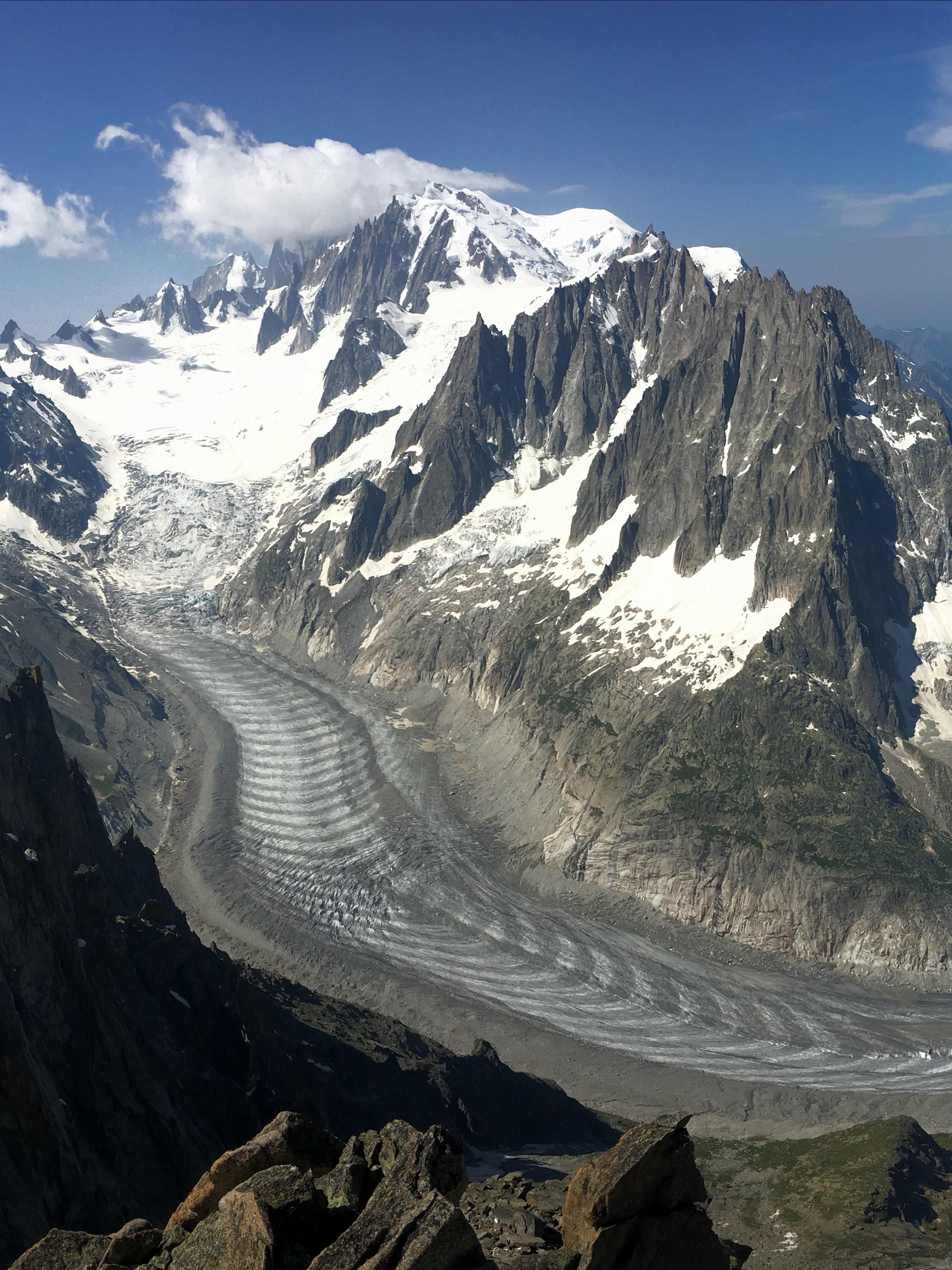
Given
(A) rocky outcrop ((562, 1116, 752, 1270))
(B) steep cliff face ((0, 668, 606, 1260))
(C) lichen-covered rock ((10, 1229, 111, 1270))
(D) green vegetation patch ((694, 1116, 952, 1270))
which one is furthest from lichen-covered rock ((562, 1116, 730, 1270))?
(D) green vegetation patch ((694, 1116, 952, 1270))

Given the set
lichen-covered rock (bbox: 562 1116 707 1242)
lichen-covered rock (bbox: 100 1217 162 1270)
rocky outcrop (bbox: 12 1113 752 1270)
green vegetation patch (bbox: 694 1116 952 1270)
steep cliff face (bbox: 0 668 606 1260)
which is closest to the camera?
rocky outcrop (bbox: 12 1113 752 1270)

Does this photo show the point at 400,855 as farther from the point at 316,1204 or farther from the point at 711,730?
the point at 316,1204

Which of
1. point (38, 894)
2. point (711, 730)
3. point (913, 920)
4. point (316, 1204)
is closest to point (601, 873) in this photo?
point (711, 730)

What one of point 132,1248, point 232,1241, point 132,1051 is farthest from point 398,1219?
point 132,1051

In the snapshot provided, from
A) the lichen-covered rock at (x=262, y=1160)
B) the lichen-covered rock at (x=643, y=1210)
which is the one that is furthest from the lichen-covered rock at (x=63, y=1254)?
the lichen-covered rock at (x=643, y=1210)

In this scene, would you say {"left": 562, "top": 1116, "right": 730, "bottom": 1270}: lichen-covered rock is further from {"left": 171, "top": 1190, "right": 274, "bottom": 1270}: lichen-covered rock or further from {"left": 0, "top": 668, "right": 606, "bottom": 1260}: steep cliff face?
{"left": 0, "top": 668, "right": 606, "bottom": 1260}: steep cliff face

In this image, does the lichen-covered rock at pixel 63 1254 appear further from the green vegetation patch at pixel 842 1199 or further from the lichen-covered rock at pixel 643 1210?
the green vegetation patch at pixel 842 1199

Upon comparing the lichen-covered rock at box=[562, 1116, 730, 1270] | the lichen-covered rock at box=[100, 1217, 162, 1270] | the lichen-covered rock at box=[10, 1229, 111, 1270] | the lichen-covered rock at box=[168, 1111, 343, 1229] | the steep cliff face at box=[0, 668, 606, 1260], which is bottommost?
the steep cliff face at box=[0, 668, 606, 1260]
